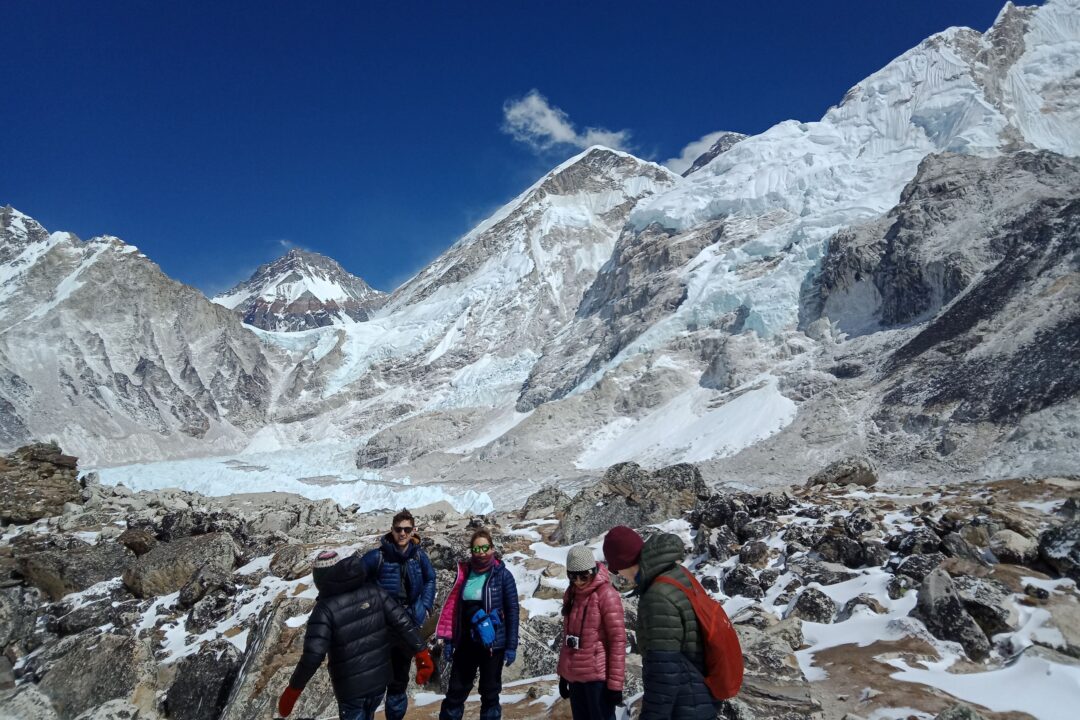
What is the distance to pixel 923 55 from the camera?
105312 millimetres

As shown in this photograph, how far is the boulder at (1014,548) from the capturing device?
8.78 metres

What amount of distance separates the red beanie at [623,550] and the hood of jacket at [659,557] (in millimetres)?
82

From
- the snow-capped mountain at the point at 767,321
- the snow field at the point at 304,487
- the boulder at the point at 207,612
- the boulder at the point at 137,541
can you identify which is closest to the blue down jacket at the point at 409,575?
the boulder at the point at 207,612

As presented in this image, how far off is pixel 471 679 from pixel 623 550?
288 centimetres

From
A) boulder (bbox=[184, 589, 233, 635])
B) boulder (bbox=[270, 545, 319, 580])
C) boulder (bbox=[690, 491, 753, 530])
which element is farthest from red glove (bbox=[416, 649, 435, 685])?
boulder (bbox=[690, 491, 753, 530])

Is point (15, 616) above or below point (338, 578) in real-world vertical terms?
below

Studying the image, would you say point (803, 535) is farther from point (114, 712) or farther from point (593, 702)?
point (114, 712)

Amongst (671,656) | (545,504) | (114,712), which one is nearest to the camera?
(671,656)

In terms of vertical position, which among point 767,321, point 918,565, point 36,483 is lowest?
point 918,565

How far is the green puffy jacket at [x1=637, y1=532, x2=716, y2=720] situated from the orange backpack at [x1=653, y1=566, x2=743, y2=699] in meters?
0.04

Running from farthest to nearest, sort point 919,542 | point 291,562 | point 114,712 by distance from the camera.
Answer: point 291,562 → point 919,542 → point 114,712

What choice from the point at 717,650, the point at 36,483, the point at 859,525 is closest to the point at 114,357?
the point at 36,483

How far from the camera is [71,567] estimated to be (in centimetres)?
1305

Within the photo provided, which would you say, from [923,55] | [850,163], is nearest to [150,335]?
[850,163]
